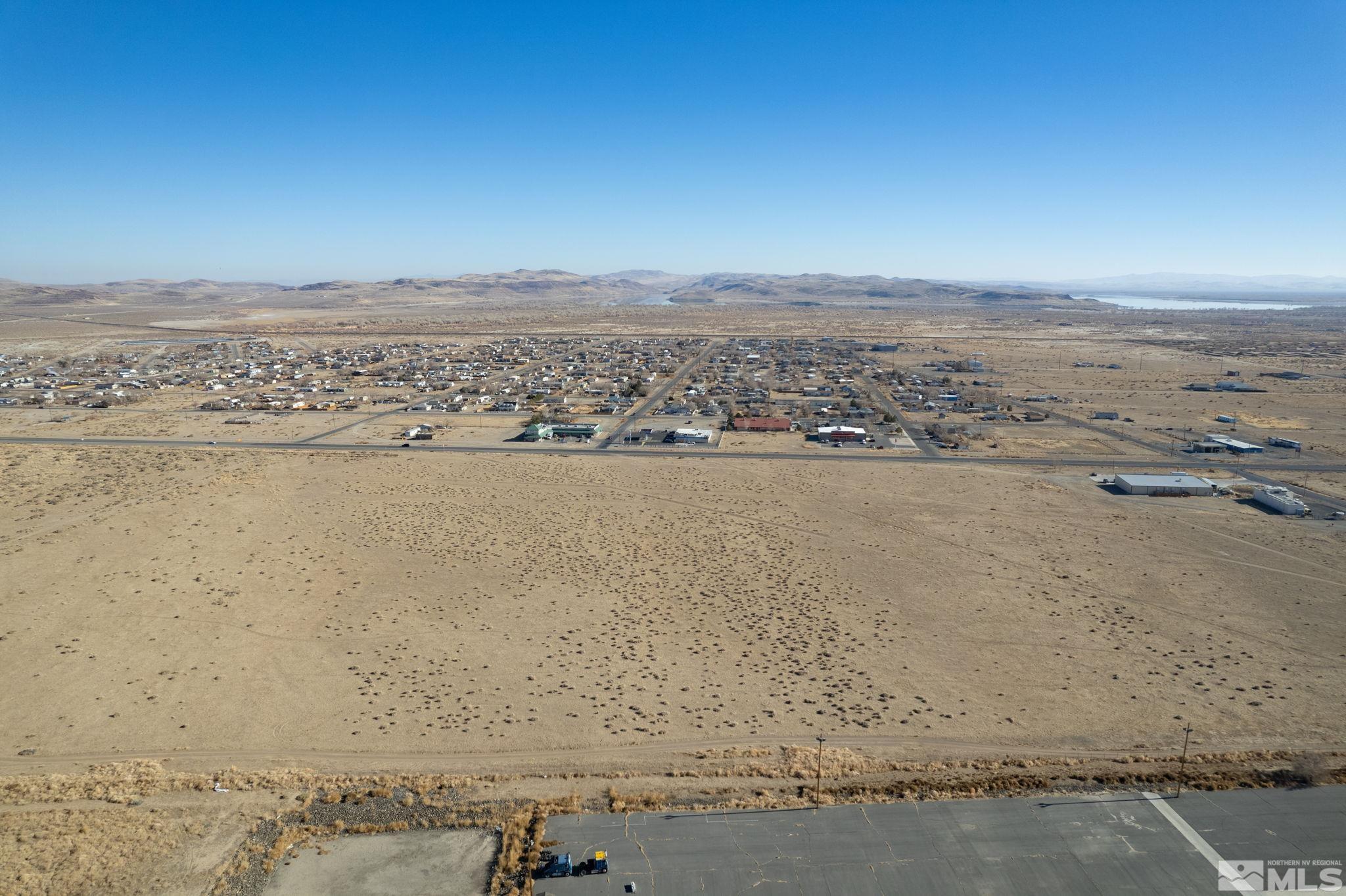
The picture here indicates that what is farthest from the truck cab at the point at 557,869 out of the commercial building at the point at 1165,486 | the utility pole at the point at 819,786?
the commercial building at the point at 1165,486

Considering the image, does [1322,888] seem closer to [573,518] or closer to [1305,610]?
[1305,610]

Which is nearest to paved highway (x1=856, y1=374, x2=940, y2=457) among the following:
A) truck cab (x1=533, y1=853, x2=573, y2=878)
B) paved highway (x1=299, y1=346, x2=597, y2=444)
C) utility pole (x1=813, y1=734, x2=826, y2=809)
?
utility pole (x1=813, y1=734, x2=826, y2=809)

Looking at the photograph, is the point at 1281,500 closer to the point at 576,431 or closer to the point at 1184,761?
the point at 1184,761

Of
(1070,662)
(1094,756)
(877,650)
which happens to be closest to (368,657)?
(877,650)

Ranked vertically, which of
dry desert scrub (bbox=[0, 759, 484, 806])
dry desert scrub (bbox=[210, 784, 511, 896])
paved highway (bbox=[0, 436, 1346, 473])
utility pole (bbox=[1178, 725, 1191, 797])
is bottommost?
dry desert scrub (bbox=[210, 784, 511, 896])

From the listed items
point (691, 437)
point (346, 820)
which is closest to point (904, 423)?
point (691, 437)

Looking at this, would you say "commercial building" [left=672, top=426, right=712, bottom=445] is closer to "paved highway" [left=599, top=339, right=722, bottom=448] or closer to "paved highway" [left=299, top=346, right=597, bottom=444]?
"paved highway" [left=599, top=339, right=722, bottom=448]
